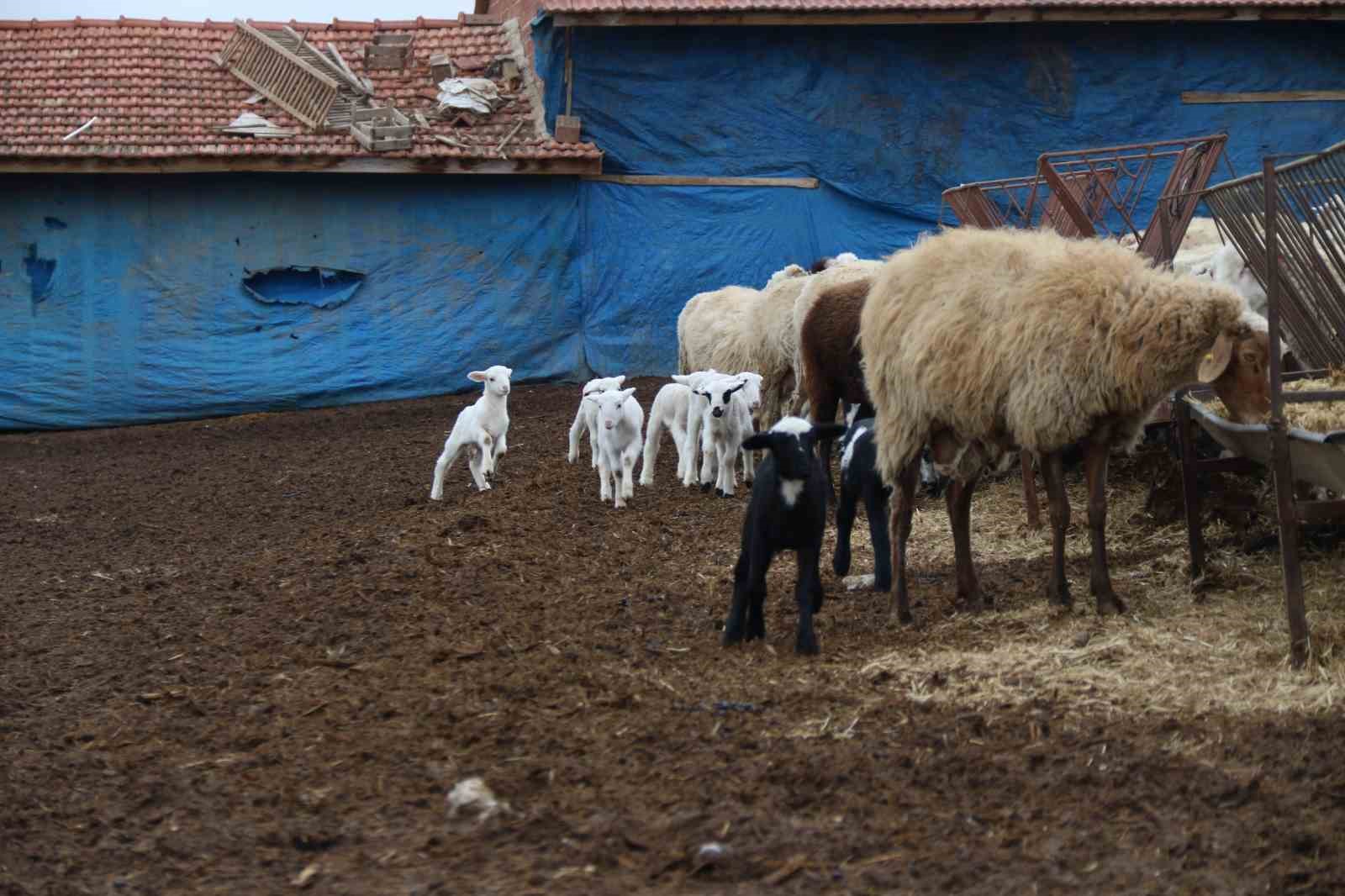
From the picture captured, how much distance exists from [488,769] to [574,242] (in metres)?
16.0

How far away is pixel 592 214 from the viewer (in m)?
21.1

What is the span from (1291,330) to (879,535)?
2492mm

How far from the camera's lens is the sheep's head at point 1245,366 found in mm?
7539

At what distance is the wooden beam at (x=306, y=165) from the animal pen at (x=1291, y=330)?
1273 centimetres

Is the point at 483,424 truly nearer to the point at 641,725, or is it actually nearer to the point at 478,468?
the point at 478,468

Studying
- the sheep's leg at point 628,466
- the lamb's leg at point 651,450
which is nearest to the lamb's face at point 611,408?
the sheep's leg at point 628,466

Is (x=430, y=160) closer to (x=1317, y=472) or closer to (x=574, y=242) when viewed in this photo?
(x=574, y=242)

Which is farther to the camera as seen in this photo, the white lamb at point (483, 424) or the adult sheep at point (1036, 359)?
the white lamb at point (483, 424)

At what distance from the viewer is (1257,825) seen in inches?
188

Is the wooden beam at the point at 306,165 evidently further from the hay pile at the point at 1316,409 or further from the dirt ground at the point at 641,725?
the hay pile at the point at 1316,409

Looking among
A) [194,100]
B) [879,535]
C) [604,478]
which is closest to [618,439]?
[604,478]

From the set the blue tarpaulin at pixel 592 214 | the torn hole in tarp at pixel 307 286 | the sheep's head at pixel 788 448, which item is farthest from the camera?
the torn hole in tarp at pixel 307 286

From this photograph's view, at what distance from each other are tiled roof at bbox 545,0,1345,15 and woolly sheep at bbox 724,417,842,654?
1370 cm

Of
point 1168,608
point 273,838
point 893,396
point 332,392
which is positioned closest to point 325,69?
point 332,392
